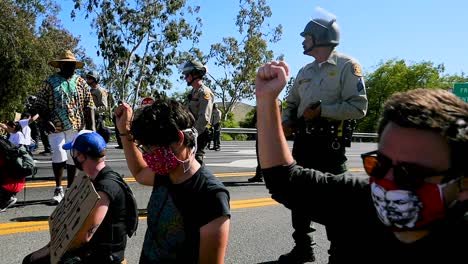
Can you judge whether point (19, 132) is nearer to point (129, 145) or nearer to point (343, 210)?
point (129, 145)

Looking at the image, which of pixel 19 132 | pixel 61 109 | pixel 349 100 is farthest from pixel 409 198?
pixel 19 132

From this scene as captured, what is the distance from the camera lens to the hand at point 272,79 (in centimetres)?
177

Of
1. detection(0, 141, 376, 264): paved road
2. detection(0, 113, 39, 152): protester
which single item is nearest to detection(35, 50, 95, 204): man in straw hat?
detection(0, 141, 376, 264): paved road

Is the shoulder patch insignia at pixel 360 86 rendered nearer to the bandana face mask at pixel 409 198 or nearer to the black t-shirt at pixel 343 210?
the black t-shirt at pixel 343 210

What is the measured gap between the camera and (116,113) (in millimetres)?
3209

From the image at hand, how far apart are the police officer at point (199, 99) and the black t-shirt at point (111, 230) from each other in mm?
3027

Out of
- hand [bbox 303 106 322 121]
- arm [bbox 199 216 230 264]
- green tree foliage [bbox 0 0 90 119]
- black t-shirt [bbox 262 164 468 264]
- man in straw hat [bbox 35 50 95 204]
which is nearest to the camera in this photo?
black t-shirt [bbox 262 164 468 264]

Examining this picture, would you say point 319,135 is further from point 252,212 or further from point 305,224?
point 252,212

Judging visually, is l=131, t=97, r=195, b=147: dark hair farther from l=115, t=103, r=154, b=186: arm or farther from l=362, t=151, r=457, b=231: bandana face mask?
l=362, t=151, r=457, b=231: bandana face mask

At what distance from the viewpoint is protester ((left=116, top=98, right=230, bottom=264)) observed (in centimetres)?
239

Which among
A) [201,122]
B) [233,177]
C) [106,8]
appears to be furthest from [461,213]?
[106,8]

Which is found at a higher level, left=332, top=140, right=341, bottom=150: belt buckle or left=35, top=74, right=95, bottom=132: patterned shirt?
left=35, top=74, right=95, bottom=132: patterned shirt

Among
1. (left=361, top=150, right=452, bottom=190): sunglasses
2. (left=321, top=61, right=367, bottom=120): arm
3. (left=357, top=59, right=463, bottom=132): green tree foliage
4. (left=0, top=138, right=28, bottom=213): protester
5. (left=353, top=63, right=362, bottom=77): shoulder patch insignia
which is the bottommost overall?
(left=0, top=138, right=28, bottom=213): protester

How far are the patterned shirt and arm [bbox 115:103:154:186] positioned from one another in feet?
10.1
